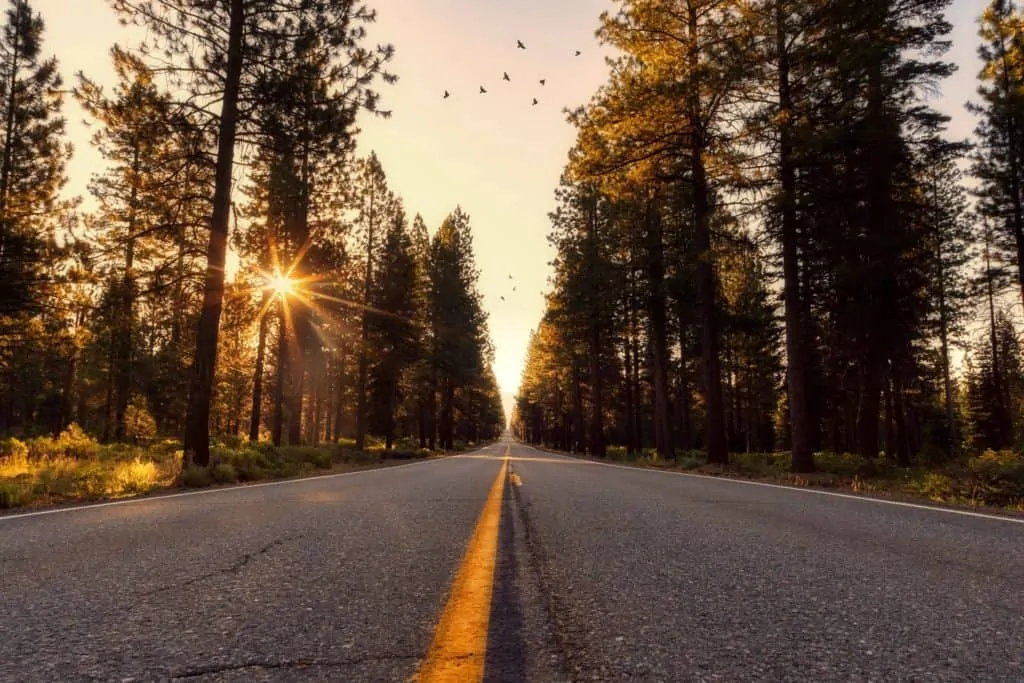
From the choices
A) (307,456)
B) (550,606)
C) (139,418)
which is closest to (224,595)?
(550,606)

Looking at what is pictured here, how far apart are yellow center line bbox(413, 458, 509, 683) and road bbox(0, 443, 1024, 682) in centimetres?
1

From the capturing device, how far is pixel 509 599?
2.50 meters

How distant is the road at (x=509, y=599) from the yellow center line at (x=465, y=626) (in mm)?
10

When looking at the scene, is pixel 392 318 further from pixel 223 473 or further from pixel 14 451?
pixel 223 473

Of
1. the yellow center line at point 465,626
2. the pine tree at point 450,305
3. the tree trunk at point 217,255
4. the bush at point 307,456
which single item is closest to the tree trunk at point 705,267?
the tree trunk at point 217,255

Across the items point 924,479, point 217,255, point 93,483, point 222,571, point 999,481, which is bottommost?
point 93,483

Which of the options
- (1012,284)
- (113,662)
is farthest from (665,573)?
(1012,284)

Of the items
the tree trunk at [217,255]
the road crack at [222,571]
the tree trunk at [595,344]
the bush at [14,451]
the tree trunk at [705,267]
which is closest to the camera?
the road crack at [222,571]

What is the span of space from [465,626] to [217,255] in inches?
514

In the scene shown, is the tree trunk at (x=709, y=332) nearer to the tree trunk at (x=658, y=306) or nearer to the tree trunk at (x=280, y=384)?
the tree trunk at (x=658, y=306)

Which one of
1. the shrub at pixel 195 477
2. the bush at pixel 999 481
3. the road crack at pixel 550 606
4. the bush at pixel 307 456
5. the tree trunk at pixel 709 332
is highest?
the tree trunk at pixel 709 332

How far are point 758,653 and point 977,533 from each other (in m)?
3.94

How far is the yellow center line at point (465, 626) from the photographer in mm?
1695

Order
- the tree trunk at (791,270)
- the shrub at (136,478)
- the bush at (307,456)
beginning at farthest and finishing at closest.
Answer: the bush at (307,456) → the tree trunk at (791,270) → the shrub at (136,478)
